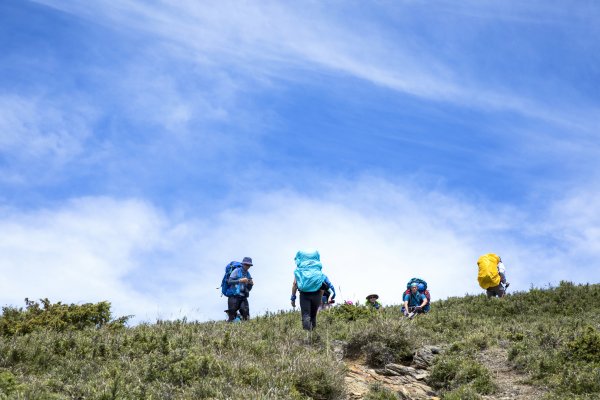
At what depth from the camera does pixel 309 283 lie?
45.4ft

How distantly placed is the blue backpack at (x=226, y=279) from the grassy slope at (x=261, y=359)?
3.70 metres

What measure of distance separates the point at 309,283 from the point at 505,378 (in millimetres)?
4591

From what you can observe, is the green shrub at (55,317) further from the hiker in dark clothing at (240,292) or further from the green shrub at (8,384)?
the green shrub at (8,384)

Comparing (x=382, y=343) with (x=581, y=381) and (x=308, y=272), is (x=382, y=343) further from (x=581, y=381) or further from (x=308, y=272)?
(x=581, y=381)

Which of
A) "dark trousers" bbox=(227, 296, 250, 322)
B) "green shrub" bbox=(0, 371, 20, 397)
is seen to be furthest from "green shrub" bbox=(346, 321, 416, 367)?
"dark trousers" bbox=(227, 296, 250, 322)

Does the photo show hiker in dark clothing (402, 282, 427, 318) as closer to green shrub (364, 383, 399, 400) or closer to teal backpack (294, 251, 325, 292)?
teal backpack (294, 251, 325, 292)

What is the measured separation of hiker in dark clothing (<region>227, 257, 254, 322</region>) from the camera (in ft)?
60.4

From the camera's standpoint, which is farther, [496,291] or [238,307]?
[496,291]

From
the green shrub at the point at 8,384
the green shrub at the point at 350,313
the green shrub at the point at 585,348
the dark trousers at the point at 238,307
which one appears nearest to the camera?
the green shrub at the point at 8,384

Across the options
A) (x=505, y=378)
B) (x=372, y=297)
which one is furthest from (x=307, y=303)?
(x=372, y=297)

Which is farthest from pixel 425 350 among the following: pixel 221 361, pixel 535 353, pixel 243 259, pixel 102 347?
pixel 243 259

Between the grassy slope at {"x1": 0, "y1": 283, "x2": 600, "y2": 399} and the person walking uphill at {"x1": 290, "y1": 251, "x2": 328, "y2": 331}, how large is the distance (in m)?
0.43

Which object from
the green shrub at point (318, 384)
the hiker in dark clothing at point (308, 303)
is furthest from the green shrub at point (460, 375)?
the hiker in dark clothing at point (308, 303)

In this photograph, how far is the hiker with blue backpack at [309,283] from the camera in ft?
45.5
